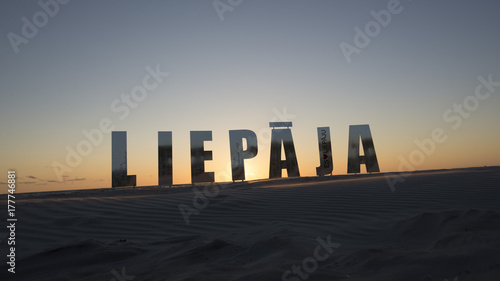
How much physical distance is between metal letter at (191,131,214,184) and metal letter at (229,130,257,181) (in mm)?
876

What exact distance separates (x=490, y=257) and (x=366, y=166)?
12049mm

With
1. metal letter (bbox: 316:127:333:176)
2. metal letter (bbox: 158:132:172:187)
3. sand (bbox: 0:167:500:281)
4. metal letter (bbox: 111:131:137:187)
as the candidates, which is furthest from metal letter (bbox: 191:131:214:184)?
sand (bbox: 0:167:500:281)

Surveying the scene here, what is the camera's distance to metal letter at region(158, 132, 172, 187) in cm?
1177

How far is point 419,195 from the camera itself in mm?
5531

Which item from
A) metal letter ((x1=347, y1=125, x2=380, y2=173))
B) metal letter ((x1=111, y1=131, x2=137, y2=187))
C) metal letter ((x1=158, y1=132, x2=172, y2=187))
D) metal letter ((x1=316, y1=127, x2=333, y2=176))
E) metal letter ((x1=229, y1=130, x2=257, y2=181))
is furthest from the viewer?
metal letter ((x1=316, y1=127, x2=333, y2=176))

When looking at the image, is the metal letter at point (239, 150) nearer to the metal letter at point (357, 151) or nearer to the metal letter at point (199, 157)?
the metal letter at point (199, 157)

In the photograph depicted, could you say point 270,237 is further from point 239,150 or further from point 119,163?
point 119,163

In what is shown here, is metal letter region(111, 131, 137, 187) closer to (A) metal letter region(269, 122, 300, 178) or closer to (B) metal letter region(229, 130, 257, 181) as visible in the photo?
(B) metal letter region(229, 130, 257, 181)

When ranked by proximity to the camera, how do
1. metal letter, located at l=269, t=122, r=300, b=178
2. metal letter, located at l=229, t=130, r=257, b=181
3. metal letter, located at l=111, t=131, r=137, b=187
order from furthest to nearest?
1. metal letter, located at l=269, t=122, r=300, b=178
2. metal letter, located at l=229, t=130, r=257, b=181
3. metal letter, located at l=111, t=131, r=137, b=187

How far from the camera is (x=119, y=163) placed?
11.5 m

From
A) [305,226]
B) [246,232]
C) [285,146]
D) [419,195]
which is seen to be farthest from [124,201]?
[285,146]

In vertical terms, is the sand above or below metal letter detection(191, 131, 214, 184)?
below

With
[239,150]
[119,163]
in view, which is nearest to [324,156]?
[239,150]

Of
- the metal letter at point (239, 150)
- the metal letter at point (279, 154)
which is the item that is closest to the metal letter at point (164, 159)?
the metal letter at point (239, 150)
